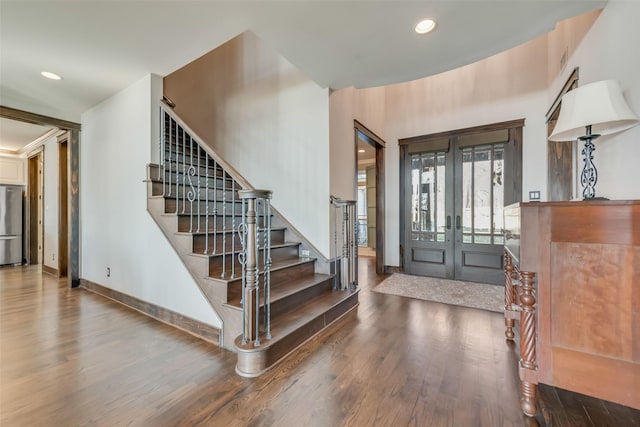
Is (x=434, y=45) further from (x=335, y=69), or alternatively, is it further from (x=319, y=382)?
(x=319, y=382)

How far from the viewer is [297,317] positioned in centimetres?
235

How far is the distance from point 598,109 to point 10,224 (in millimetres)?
8927

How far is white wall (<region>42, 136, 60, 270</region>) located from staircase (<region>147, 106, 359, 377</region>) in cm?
286

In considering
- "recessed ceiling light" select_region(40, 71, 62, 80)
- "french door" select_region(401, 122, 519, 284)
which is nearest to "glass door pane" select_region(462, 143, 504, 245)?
"french door" select_region(401, 122, 519, 284)

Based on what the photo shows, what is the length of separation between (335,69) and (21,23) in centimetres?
257

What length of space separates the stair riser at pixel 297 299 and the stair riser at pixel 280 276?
0.81ft

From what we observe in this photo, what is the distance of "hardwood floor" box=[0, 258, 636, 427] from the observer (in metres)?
1.42

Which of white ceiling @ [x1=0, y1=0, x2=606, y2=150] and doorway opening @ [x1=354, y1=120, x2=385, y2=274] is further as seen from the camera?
doorway opening @ [x1=354, y1=120, x2=385, y2=274]

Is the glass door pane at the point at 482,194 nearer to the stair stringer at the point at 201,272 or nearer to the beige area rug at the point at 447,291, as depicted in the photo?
the beige area rug at the point at 447,291

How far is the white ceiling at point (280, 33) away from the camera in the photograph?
1892mm

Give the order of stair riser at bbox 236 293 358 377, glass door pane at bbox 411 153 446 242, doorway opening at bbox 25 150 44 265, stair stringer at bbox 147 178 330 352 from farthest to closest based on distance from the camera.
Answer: doorway opening at bbox 25 150 44 265
glass door pane at bbox 411 153 446 242
stair stringer at bbox 147 178 330 352
stair riser at bbox 236 293 358 377

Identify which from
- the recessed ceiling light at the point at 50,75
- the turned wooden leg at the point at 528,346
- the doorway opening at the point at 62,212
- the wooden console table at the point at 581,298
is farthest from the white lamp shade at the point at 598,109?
the doorway opening at the point at 62,212

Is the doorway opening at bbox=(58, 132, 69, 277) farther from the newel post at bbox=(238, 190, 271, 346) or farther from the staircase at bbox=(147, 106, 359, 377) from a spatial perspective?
the newel post at bbox=(238, 190, 271, 346)

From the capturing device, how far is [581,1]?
178cm
